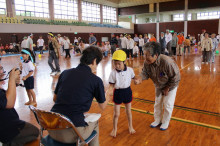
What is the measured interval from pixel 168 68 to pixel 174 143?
42.9 inches

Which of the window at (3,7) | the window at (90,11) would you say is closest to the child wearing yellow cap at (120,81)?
the window at (3,7)

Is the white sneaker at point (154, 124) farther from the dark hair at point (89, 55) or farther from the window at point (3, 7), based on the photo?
the window at point (3, 7)

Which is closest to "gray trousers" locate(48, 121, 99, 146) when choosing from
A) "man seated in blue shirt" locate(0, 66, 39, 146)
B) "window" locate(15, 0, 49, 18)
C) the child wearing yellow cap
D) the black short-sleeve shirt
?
"man seated in blue shirt" locate(0, 66, 39, 146)

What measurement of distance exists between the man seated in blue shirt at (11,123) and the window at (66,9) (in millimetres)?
24670

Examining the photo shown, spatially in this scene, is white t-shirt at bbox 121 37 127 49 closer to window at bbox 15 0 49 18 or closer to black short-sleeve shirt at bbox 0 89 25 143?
black short-sleeve shirt at bbox 0 89 25 143

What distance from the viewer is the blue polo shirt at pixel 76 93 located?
1627mm

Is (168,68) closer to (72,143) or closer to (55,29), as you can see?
(72,143)

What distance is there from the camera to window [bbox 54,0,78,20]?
24.7 meters

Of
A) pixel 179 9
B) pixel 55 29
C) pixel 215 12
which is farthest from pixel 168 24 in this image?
pixel 55 29

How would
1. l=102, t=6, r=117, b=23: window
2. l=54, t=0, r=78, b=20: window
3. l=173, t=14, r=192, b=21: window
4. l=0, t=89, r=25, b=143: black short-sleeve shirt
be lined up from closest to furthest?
l=0, t=89, r=25, b=143: black short-sleeve shirt < l=54, t=0, r=78, b=20: window < l=102, t=6, r=117, b=23: window < l=173, t=14, r=192, b=21: window

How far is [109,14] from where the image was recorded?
32.6 metres

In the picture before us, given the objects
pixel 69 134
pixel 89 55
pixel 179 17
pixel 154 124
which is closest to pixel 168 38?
pixel 154 124

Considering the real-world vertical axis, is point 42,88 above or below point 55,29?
below

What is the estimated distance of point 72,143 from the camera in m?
1.76
